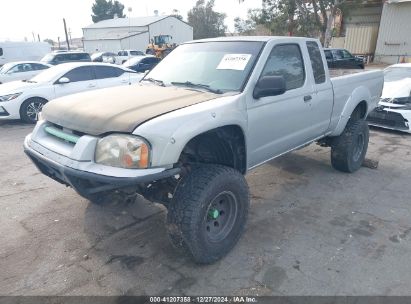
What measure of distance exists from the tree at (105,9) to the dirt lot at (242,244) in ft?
228

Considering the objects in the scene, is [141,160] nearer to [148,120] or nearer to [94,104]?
[148,120]

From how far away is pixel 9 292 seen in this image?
2.72m

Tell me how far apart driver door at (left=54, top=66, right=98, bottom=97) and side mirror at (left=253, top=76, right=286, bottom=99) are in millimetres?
7230

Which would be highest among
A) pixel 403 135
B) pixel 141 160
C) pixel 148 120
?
pixel 148 120

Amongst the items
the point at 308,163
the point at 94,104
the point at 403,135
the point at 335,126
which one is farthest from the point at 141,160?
the point at 403,135

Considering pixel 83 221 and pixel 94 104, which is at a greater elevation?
pixel 94 104

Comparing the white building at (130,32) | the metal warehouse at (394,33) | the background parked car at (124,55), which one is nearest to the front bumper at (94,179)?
the metal warehouse at (394,33)

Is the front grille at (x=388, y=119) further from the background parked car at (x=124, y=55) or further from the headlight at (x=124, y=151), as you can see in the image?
the background parked car at (x=124, y=55)

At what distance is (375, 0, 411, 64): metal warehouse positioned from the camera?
72.2ft

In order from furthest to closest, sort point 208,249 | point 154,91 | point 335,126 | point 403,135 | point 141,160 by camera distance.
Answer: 1. point 403,135
2. point 335,126
3. point 154,91
4. point 208,249
5. point 141,160

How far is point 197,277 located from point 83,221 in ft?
5.25

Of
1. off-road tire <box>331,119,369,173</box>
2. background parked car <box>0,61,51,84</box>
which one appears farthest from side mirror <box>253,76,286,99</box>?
background parked car <box>0,61,51,84</box>

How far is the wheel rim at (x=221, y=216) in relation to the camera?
307cm

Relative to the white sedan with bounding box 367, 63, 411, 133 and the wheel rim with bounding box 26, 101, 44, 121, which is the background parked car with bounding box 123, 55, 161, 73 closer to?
the wheel rim with bounding box 26, 101, 44, 121
